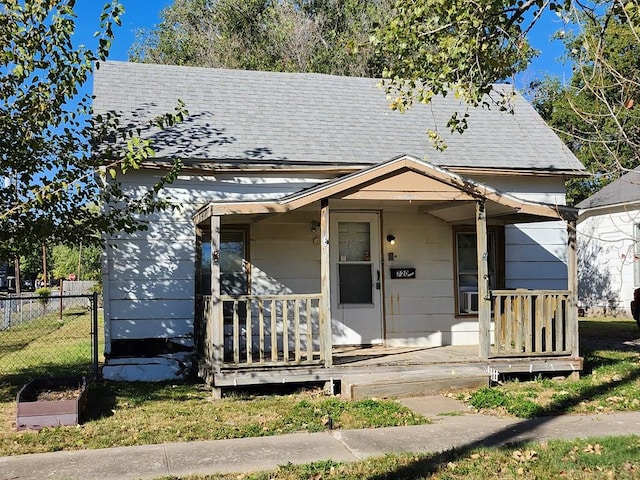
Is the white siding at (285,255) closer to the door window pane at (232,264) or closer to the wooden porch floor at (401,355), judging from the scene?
the door window pane at (232,264)

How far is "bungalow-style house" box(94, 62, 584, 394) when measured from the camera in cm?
891

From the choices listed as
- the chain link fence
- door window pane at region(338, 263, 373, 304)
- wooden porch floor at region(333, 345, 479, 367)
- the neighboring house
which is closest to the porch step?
wooden porch floor at region(333, 345, 479, 367)

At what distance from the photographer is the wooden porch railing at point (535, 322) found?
9203mm

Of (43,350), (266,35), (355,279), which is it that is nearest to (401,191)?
(355,279)

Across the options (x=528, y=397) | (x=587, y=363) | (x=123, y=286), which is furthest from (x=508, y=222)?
(x=123, y=286)

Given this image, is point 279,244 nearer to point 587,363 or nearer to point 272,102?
point 272,102

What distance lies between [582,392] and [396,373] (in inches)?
94.5

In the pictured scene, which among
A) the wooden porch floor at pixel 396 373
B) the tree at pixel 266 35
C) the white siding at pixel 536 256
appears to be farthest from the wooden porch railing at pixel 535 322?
the tree at pixel 266 35

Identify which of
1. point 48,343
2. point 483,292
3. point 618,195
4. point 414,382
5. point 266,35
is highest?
point 266,35

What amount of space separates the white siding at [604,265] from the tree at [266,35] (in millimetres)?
9780

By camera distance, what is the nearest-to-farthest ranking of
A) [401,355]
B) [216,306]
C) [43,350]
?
[216,306] → [401,355] → [43,350]

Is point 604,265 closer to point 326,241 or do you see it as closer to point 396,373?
point 396,373

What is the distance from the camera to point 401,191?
29.2 feet

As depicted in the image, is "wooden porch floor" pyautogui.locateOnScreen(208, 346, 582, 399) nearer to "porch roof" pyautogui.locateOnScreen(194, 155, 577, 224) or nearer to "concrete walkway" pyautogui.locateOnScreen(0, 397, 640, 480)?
"concrete walkway" pyautogui.locateOnScreen(0, 397, 640, 480)
